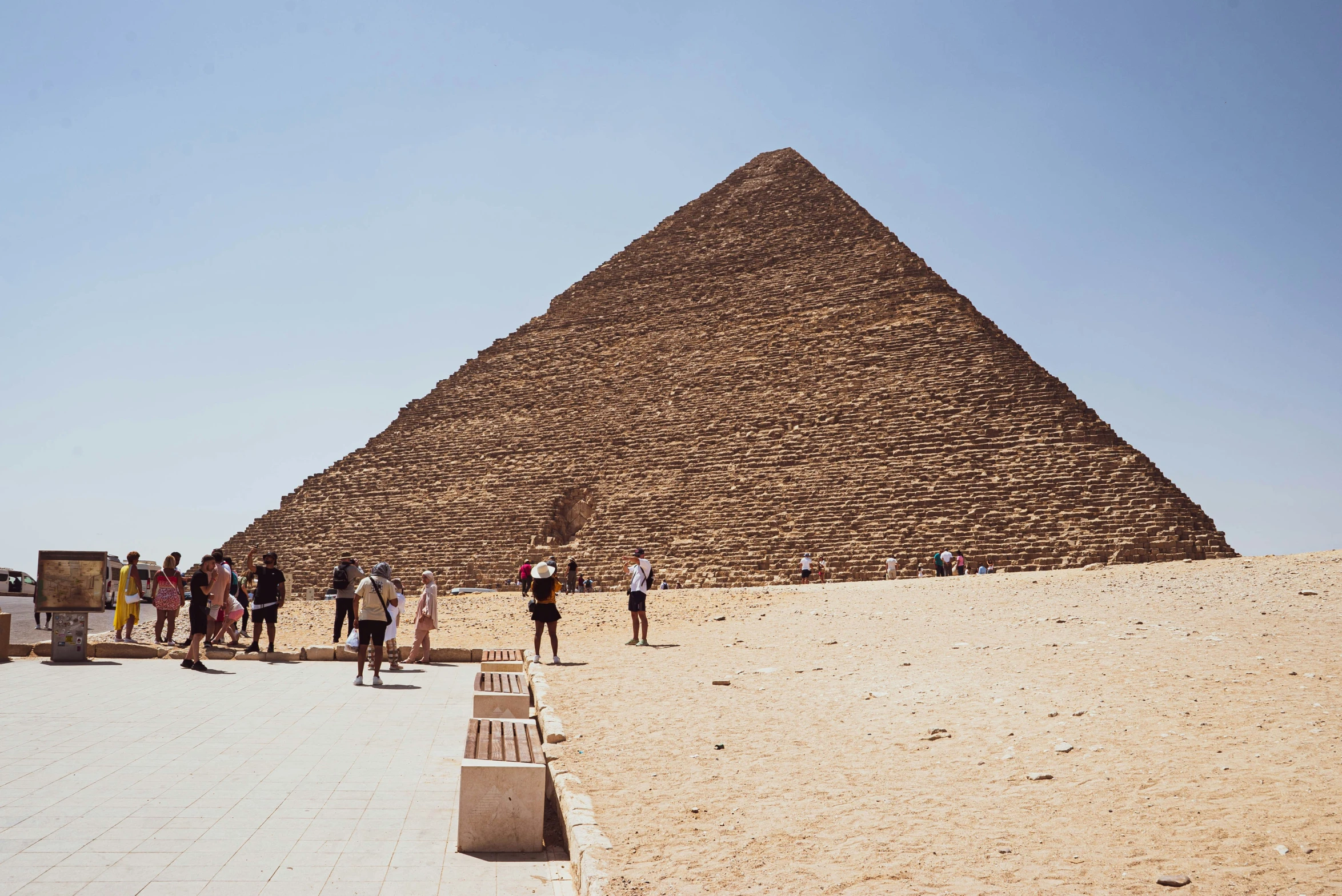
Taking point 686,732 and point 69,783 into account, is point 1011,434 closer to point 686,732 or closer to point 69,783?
point 686,732

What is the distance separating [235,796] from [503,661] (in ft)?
13.9

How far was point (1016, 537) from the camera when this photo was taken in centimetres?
2400

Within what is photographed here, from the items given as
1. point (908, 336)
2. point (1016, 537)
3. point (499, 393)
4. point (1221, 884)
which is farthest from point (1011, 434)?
point (1221, 884)

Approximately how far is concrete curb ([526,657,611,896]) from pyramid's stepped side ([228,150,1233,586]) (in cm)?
2018

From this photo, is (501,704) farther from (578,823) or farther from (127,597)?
(127,597)

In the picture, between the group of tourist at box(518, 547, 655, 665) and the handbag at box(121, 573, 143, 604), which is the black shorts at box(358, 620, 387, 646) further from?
the handbag at box(121, 573, 143, 604)

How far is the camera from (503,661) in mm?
8297

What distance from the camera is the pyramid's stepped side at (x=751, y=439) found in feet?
83.1

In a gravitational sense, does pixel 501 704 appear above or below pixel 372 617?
below

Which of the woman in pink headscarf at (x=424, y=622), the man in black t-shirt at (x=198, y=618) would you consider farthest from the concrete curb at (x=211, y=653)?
the man in black t-shirt at (x=198, y=618)

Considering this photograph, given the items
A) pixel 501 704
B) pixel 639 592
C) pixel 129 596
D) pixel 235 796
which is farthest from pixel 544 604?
pixel 235 796

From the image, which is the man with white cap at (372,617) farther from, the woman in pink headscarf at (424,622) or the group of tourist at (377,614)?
the woman in pink headscarf at (424,622)

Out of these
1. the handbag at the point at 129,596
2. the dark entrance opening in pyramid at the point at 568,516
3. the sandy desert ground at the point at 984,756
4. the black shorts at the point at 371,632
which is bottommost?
the sandy desert ground at the point at 984,756

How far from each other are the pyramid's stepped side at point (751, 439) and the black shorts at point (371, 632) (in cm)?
1802
